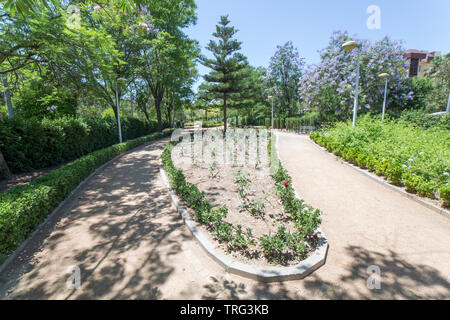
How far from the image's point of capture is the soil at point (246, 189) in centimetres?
366

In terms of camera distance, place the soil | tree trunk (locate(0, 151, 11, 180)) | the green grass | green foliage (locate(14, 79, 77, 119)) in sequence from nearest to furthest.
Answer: the soil → the green grass → tree trunk (locate(0, 151, 11, 180)) → green foliage (locate(14, 79, 77, 119))

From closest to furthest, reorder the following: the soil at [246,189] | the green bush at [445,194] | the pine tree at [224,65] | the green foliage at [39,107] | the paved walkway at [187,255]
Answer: the paved walkway at [187,255], the soil at [246,189], the green bush at [445,194], the green foliage at [39,107], the pine tree at [224,65]

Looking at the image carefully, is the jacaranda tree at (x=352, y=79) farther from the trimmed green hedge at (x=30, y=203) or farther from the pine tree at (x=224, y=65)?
the trimmed green hedge at (x=30, y=203)

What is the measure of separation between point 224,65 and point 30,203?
1780 centimetres

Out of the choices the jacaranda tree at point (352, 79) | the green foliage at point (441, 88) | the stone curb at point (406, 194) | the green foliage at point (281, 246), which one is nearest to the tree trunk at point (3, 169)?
the green foliage at point (281, 246)

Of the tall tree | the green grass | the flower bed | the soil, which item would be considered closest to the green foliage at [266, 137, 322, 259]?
the flower bed

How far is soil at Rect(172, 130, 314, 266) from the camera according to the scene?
3.66m

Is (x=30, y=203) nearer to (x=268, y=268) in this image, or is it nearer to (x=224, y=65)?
(x=268, y=268)

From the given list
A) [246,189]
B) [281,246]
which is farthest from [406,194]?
[281,246]

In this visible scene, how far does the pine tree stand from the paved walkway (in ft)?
48.4

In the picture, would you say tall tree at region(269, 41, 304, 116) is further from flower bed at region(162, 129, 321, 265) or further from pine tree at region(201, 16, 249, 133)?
flower bed at region(162, 129, 321, 265)

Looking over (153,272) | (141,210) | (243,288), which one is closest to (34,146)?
(141,210)

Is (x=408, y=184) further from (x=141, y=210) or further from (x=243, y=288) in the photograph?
(x=141, y=210)

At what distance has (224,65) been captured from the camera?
61.1 feet
